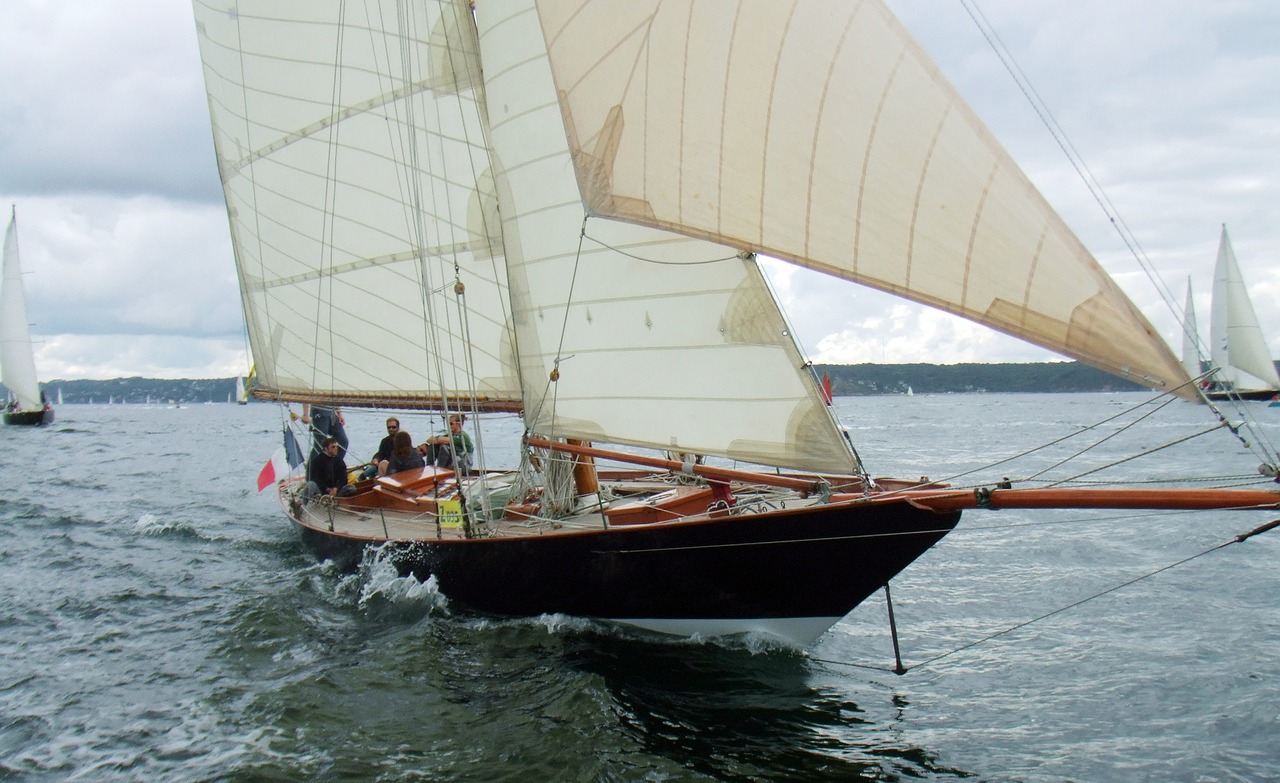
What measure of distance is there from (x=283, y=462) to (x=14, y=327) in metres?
48.1

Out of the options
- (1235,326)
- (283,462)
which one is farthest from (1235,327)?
(283,462)

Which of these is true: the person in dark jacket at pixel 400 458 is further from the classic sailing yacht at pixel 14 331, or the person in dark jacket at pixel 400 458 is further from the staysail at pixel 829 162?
the classic sailing yacht at pixel 14 331

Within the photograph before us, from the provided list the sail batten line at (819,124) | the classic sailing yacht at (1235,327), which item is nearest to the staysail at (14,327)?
the sail batten line at (819,124)

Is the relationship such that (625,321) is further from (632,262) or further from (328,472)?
(328,472)

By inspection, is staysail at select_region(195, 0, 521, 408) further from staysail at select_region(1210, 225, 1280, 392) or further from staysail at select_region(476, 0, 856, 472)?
staysail at select_region(1210, 225, 1280, 392)

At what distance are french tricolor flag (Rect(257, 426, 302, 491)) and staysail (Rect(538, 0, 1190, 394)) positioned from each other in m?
11.0

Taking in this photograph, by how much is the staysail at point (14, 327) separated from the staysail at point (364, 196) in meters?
48.7

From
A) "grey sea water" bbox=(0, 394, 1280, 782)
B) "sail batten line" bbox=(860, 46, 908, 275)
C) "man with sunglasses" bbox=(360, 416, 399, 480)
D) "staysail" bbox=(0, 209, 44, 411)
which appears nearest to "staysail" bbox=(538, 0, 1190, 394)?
"sail batten line" bbox=(860, 46, 908, 275)

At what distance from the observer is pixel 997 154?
485 centimetres

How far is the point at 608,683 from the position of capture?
742 centimetres

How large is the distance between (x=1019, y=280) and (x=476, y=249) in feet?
23.8

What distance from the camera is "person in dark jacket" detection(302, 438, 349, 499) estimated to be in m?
12.7

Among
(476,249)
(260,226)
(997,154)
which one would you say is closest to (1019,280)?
(997,154)

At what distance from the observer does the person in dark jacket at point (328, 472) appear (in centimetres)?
1275
